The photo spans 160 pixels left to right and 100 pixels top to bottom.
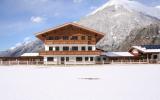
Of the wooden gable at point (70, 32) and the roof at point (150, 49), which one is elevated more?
the wooden gable at point (70, 32)

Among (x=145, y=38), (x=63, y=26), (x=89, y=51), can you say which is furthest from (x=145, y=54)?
(x=145, y=38)

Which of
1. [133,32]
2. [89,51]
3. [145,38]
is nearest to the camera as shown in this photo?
[89,51]

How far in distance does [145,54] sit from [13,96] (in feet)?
191

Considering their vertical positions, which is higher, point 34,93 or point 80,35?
point 80,35

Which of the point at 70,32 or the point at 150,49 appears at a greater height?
the point at 70,32

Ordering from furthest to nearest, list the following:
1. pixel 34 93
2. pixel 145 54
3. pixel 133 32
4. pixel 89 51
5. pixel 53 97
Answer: pixel 133 32, pixel 145 54, pixel 89 51, pixel 34 93, pixel 53 97

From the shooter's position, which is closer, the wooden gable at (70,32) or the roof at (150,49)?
the wooden gable at (70,32)

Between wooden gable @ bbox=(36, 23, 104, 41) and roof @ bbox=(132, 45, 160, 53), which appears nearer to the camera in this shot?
wooden gable @ bbox=(36, 23, 104, 41)

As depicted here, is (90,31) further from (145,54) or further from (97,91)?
(97,91)

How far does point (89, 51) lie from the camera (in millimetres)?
59812

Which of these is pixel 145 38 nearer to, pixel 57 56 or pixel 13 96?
pixel 57 56

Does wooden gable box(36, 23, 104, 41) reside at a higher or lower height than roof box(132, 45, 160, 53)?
higher

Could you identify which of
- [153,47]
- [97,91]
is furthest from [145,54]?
[97,91]

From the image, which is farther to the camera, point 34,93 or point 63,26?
point 63,26
